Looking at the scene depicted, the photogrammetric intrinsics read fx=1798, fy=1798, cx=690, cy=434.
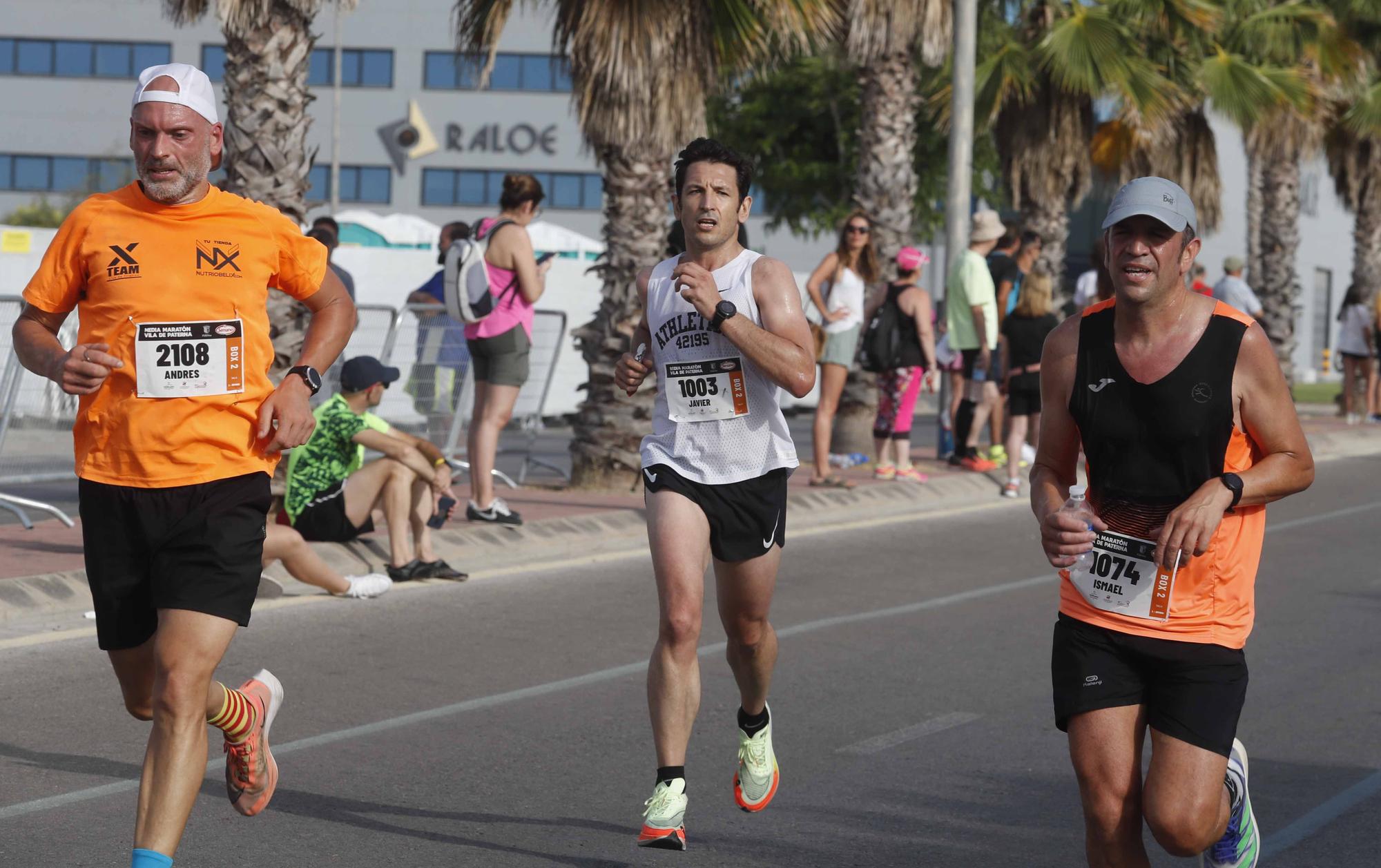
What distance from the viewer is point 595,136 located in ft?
44.7

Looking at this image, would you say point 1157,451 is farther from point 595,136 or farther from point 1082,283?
point 1082,283

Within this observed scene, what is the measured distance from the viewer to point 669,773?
5.05 metres

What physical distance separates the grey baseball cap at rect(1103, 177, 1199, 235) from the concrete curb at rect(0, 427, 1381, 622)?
5916 mm

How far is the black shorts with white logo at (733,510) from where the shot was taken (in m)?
5.36

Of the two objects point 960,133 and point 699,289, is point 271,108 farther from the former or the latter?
point 960,133

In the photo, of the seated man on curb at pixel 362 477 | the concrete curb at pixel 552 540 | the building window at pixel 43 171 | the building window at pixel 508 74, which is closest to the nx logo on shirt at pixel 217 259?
the concrete curb at pixel 552 540

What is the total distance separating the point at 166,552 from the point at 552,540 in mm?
6667

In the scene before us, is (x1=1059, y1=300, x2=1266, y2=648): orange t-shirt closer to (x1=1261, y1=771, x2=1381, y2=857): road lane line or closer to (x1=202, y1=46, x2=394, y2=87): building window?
(x1=1261, y1=771, x2=1381, y2=857): road lane line

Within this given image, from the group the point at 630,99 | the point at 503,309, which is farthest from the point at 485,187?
the point at 503,309

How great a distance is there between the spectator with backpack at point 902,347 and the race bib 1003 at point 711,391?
29.7 feet

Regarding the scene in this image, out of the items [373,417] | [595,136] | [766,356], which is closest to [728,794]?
[766,356]

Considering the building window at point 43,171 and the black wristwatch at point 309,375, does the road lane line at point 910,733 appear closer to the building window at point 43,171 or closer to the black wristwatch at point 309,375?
the black wristwatch at point 309,375

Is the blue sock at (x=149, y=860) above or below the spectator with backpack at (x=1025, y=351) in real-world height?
below

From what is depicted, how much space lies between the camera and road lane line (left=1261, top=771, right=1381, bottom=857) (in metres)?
5.36
